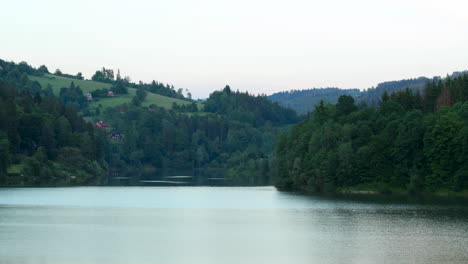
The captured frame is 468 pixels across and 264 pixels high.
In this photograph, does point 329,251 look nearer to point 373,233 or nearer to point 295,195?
point 373,233

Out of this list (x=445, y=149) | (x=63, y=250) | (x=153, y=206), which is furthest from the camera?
(x=445, y=149)

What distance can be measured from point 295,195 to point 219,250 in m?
71.8

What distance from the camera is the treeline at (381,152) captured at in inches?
5167

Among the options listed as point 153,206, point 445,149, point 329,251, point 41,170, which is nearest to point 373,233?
point 329,251

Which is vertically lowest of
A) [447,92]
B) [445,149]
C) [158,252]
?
[158,252]

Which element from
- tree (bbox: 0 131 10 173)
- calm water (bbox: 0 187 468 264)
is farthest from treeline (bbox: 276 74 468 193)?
tree (bbox: 0 131 10 173)

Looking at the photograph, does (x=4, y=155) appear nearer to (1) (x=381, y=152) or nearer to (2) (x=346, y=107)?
(2) (x=346, y=107)

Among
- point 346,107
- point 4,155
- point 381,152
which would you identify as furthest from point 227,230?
point 4,155

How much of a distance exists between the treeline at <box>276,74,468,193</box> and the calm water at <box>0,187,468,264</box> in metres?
15.8

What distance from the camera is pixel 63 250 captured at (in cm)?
6388

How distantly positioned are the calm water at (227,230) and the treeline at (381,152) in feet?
51.9

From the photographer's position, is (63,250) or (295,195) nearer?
(63,250)

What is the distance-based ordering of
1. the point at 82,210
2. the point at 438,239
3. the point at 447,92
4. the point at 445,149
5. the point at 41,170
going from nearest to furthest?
the point at 438,239
the point at 82,210
the point at 445,149
the point at 447,92
the point at 41,170

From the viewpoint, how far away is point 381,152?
13900 centimetres
